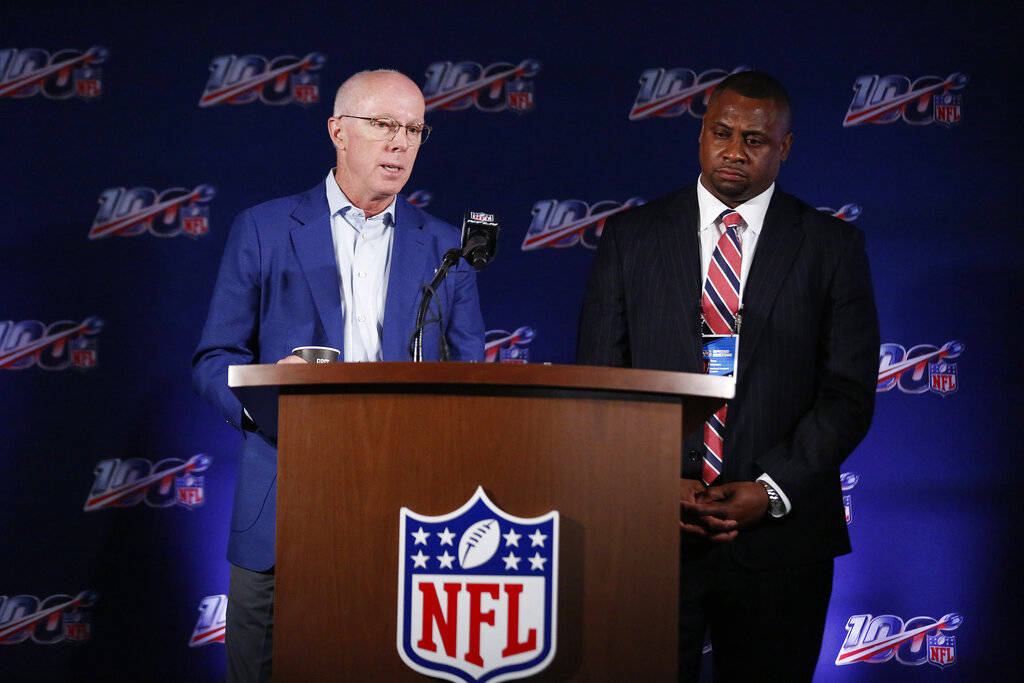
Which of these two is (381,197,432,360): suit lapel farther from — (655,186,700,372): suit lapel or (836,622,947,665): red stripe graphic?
(836,622,947,665): red stripe graphic

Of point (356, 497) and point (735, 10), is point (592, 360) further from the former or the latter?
point (735, 10)

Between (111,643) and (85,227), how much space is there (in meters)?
1.56

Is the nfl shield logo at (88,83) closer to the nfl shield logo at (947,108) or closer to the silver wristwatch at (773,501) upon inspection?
the silver wristwatch at (773,501)

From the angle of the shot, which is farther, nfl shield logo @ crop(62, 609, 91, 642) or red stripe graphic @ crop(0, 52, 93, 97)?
red stripe graphic @ crop(0, 52, 93, 97)

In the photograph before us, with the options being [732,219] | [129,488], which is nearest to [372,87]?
[732,219]

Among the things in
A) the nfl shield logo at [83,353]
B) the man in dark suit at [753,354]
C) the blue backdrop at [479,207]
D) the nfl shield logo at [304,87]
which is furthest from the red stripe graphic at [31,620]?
the man in dark suit at [753,354]

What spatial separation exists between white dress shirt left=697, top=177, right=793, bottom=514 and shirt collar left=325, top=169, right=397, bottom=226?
746mm

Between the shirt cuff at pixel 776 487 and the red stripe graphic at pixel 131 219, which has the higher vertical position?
the red stripe graphic at pixel 131 219

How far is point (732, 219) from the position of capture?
224 cm

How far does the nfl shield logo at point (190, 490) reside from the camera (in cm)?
356

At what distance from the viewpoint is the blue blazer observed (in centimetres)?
208

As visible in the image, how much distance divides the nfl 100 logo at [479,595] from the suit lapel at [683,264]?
90cm

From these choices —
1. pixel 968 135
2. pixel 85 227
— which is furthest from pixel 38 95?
pixel 968 135

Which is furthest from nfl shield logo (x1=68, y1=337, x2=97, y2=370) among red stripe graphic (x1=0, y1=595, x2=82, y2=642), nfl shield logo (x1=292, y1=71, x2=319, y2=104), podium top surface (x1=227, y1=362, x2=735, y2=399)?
podium top surface (x1=227, y1=362, x2=735, y2=399)
